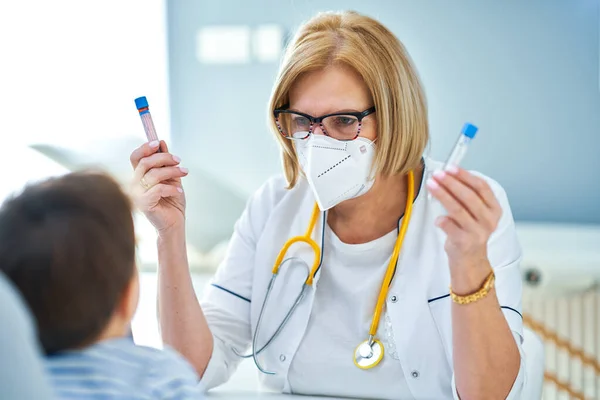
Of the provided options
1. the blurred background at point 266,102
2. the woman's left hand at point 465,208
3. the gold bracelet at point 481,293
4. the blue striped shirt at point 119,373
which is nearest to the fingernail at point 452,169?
the woman's left hand at point 465,208

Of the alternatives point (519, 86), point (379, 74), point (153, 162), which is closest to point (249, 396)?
point (153, 162)

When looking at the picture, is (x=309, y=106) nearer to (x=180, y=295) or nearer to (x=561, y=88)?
(x=180, y=295)

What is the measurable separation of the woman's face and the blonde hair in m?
0.02

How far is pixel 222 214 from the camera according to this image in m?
3.22

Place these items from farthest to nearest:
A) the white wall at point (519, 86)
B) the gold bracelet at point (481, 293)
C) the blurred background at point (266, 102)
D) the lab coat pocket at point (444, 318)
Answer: the white wall at point (519, 86)
the blurred background at point (266, 102)
the lab coat pocket at point (444, 318)
the gold bracelet at point (481, 293)

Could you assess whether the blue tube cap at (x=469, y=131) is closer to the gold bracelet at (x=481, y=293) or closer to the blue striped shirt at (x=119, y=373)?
the gold bracelet at (x=481, y=293)

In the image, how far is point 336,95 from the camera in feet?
4.89

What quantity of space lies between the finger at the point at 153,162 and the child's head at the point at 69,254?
2.02 feet

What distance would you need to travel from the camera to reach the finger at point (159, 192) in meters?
1.37

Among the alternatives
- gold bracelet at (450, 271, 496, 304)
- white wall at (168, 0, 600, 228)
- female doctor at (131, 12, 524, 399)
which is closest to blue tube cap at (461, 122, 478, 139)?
gold bracelet at (450, 271, 496, 304)

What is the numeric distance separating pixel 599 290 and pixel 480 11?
1.13 m

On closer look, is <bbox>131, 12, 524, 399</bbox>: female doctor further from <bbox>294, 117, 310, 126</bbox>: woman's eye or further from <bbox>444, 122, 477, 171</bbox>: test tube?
<bbox>444, 122, 477, 171</bbox>: test tube

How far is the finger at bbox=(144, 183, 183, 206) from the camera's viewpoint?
1373 mm

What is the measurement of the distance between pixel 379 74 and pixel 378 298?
0.45 meters
